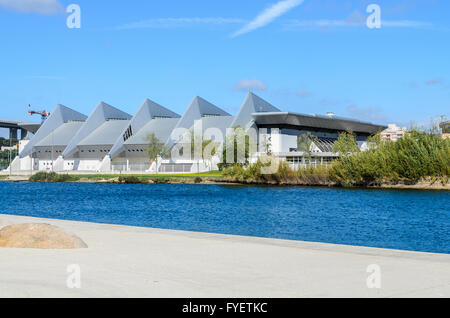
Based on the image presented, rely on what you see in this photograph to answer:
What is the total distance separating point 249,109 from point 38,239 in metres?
79.8

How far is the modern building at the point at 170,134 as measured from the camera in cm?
8375

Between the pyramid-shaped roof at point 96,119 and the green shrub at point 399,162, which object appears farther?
the pyramid-shaped roof at point 96,119

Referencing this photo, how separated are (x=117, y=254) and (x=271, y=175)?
46353 mm

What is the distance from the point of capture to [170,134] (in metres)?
94.1

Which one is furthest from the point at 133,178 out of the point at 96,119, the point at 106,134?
the point at 96,119

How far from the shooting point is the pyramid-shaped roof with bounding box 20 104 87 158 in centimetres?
11053

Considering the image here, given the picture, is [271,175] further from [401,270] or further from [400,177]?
[401,270]

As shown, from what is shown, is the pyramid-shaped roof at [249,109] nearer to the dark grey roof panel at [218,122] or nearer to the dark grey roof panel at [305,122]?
the dark grey roof panel at [305,122]

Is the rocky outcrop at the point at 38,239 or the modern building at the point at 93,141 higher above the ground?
the modern building at the point at 93,141

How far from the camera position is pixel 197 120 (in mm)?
93188

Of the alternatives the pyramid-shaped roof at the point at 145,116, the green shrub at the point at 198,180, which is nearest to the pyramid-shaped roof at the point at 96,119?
the pyramid-shaped roof at the point at 145,116

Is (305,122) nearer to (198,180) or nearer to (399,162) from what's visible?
(198,180)

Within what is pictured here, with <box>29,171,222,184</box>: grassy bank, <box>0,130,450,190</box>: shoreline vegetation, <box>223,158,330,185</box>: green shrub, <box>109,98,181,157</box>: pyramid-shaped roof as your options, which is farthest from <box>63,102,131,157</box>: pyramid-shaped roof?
<box>223,158,330,185</box>: green shrub

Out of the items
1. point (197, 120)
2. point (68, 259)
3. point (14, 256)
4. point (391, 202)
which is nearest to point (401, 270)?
point (68, 259)
